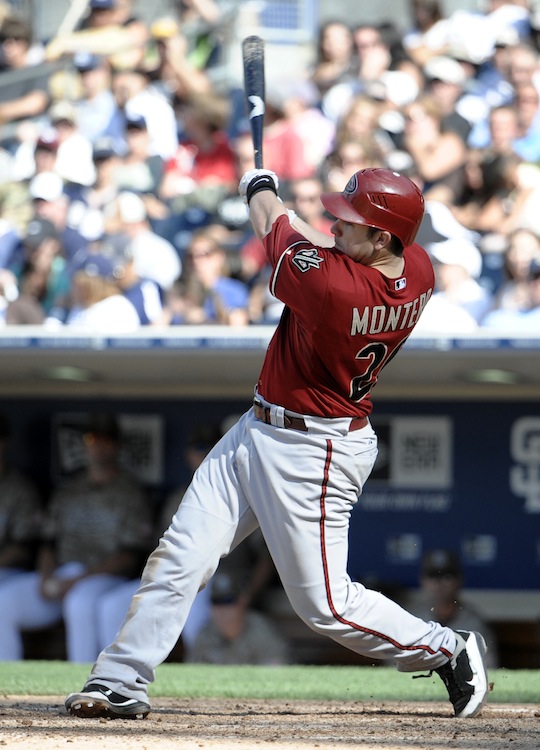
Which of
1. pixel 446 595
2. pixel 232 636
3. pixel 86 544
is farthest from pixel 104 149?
pixel 446 595

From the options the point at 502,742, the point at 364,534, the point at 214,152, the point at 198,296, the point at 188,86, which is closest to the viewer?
the point at 502,742

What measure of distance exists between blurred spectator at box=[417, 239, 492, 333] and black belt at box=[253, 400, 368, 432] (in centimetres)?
235

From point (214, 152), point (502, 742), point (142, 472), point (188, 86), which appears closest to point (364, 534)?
point (142, 472)

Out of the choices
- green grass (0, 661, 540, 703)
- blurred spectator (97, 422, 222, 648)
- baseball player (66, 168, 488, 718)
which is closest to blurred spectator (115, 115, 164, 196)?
blurred spectator (97, 422, 222, 648)

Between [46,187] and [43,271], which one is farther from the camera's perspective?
[46,187]

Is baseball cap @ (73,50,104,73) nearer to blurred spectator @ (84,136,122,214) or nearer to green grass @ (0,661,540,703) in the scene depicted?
blurred spectator @ (84,136,122,214)

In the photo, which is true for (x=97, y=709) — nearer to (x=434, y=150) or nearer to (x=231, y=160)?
(x=434, y=150)

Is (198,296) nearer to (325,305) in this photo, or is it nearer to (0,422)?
(0,422)

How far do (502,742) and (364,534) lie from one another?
405 centimetres

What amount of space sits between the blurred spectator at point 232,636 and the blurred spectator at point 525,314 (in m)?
1.88

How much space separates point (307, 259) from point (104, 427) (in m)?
3.89

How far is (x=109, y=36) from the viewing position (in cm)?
895

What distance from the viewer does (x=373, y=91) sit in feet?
24.4

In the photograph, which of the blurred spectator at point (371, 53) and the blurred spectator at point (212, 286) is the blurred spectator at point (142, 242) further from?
the blurred spectator at point (371, 53)
